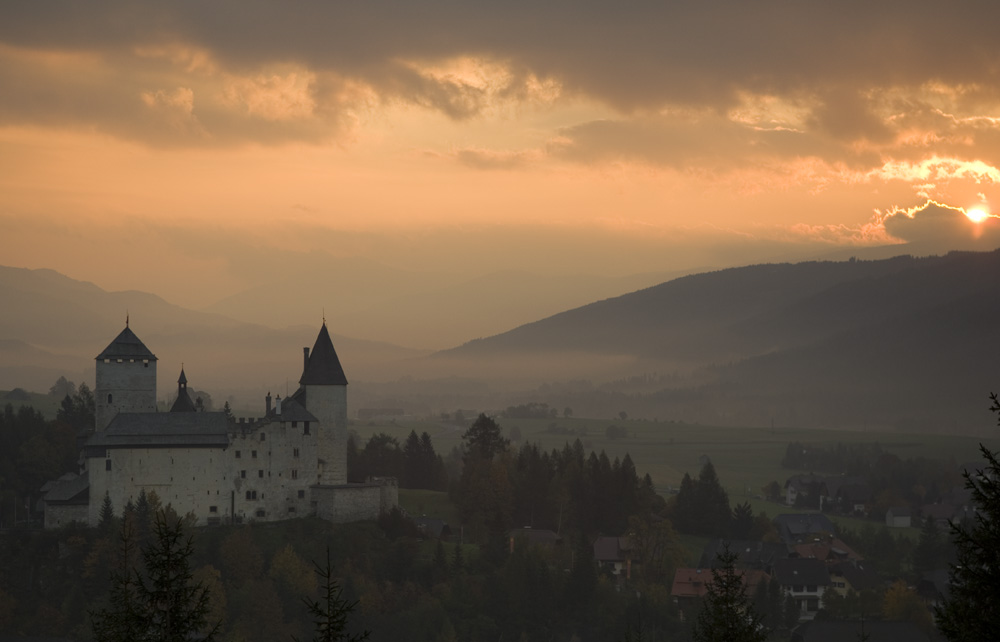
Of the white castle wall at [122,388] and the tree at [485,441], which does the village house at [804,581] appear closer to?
the tree at [485,441]

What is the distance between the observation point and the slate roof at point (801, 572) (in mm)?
109125

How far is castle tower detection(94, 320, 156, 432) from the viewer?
10050cm

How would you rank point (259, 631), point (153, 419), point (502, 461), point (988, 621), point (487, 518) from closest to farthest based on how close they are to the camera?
1. point (988, 621)
2. point (259, 631)
3. point (153, 419)
4. point (487, 518)
5. point (502, 461)

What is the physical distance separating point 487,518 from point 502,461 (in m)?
9.42

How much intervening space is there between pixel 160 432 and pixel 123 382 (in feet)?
27.6

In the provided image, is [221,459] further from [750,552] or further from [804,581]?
[804,581]

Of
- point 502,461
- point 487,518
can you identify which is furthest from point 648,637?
point 502,461

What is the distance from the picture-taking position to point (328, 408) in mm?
99750

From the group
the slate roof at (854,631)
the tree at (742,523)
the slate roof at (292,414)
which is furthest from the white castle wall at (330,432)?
the tree at (742,523)

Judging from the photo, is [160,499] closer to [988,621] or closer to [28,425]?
[28,425]

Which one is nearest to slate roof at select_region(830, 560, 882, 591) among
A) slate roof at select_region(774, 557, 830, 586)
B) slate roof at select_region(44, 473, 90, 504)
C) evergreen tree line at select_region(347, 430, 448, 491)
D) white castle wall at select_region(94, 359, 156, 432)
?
slate roof at select_region(774, 557, 830, 586)

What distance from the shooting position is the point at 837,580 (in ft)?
366

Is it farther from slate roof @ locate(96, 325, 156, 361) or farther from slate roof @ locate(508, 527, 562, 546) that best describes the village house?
slate roof @ locate(96, 325, 156, 361)

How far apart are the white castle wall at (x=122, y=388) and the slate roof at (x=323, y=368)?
1242cm
